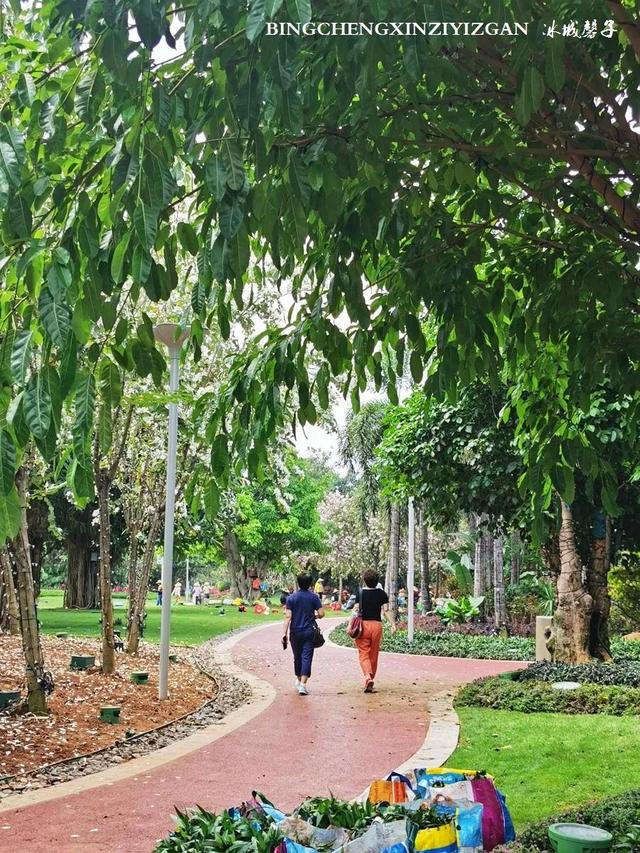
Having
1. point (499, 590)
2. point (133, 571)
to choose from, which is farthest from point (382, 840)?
point (499, 590)

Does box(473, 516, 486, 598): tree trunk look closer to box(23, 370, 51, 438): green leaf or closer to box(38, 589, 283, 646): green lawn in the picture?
box(38, 589, 283, 646): green lawn

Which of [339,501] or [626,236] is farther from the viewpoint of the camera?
[339,501]

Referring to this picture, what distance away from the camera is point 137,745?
347 inches

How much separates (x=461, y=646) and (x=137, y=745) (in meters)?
13.2

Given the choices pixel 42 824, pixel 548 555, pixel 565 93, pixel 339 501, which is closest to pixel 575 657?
pixel 548 555

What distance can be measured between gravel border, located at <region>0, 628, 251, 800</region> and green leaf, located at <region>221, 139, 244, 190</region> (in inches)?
223

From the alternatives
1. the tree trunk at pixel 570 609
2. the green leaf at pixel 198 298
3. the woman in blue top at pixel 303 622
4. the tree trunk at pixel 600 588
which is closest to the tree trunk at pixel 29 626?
the woman in blue top at pixel 303 622

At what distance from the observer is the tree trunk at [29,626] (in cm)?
923

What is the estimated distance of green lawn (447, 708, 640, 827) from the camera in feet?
21.8

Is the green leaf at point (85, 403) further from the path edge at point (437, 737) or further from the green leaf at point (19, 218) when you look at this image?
the path edge at point (437, 737)

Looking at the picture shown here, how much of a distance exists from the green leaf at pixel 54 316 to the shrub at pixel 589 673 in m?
11.4

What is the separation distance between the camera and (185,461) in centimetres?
1543

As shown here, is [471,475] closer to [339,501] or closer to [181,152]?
[181,152]

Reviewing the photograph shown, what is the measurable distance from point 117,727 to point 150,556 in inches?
291
